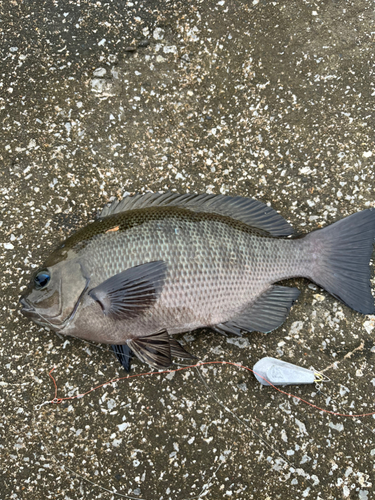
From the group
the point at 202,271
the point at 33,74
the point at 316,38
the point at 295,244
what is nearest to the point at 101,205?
the point at 202,271

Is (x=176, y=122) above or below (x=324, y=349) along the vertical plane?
above

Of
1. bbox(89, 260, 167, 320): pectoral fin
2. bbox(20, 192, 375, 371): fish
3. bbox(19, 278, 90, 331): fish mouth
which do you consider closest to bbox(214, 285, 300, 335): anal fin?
bbox(20, 192, 375, 371): fish

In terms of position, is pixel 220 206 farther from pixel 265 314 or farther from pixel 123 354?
pixel 123 354

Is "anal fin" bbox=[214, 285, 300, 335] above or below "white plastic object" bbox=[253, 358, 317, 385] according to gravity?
above

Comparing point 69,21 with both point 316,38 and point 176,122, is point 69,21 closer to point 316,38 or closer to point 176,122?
point 176,122

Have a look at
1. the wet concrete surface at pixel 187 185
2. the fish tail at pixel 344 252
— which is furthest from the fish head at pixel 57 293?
the fish tail at pixel 344 252

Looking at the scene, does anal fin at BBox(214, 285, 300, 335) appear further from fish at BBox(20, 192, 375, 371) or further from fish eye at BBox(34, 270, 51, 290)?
fish eye at BBox(34, 270, 51, 290)

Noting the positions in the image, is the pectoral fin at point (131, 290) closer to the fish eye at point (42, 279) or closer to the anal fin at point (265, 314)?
the fish eye at point (42, 279)

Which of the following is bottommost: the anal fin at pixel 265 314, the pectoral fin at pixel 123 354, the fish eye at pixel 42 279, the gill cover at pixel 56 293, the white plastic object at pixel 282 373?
the white plastic object at pixel 282 373
